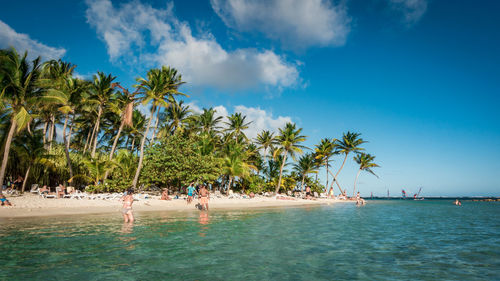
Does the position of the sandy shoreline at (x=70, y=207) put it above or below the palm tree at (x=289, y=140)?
below

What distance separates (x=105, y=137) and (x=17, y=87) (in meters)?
21.7

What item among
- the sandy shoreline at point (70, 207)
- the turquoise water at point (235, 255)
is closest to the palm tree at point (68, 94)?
the sandy shoreline at point (70, 207)

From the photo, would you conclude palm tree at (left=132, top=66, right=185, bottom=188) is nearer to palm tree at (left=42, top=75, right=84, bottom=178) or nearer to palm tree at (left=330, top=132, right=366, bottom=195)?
palm tree at (left=42, top=75, right=84, bottom=178)

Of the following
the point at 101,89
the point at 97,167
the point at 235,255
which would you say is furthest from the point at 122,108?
the point at 235,255

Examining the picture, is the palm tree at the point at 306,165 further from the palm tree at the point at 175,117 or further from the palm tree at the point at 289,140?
the palm tree at the point at 175,117

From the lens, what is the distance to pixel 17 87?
60.8ft

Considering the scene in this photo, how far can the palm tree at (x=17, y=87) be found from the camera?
693 inches

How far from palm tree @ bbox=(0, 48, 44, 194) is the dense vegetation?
0.05 metres

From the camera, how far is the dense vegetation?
1927 centimetres

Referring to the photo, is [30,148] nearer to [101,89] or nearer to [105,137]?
[101,89]

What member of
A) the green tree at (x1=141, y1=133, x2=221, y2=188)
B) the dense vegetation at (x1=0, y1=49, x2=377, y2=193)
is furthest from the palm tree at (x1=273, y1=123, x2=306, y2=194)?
the green tree at (x1=141, y1=133, x2=221, y2=188)

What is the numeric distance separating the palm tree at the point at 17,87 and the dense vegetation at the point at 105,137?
0.05m

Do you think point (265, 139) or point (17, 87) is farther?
point (265, 139)

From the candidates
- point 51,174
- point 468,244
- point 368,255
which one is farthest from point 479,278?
point 51,174
